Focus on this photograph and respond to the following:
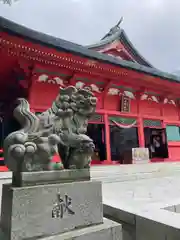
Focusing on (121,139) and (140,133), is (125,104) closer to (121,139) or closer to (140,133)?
(140,133)

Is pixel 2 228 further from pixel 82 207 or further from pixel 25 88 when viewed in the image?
pixel 25 88

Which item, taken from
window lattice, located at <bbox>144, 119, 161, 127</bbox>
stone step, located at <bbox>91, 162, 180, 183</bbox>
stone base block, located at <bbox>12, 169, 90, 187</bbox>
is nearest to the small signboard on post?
stone step, located at <bbox>91, 162, 180, 183</bbox>

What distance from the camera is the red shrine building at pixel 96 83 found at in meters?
5.31

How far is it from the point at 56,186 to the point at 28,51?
4276mm

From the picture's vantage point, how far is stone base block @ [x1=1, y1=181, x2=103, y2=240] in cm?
177

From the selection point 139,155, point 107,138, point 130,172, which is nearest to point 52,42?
point 107,138

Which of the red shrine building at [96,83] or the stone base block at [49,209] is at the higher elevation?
the red shrine building at [96,83]

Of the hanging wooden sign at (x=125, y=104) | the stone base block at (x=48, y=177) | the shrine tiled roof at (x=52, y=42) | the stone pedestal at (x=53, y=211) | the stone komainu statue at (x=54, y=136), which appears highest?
the shrine tiled roof at (x=52, y=42)

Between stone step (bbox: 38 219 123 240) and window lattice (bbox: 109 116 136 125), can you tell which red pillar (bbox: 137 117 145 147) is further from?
stone step (bbox: 38 219 123 240)

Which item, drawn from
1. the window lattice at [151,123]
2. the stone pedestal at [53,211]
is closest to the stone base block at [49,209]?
the stone pedestal at [53,211]

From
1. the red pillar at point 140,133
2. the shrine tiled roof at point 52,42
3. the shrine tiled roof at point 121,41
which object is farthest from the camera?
the shrine tiled roof at point 121,41

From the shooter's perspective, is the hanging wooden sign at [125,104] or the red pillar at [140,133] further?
the red pillar at [140,133]

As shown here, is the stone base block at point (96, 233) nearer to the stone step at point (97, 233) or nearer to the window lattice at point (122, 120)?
the stone step at point (97, 233)

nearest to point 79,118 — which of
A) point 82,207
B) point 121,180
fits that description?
point 82,207
